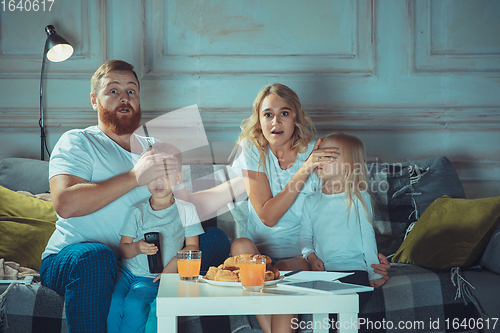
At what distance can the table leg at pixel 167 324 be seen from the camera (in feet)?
3.03

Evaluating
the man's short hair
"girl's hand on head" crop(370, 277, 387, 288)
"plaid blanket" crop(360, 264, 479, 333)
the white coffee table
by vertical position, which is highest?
the man's short hair

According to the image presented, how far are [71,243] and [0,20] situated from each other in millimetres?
1530

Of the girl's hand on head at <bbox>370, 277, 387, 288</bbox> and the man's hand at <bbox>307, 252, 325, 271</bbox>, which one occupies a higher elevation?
the man's hand at <bbox>307, 252, 325, 271</bbox>

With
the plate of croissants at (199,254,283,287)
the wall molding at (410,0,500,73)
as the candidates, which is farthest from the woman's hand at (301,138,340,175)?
the wall molding at (410,0,500,73)

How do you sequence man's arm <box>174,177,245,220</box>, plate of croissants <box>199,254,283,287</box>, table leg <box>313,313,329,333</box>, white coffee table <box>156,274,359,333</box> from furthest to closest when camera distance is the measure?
man's arm <box>174,177,245,220</box>, table leg <box>313,313,329,333</box>, plate of croissants <box>199,254,283,287</box>, white coffee table <box>156,274,359,333</box>

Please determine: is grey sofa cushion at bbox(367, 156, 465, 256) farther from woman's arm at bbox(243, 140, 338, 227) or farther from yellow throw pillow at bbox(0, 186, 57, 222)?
yellow throw pillow at bbox(0, 186, 57, 222)

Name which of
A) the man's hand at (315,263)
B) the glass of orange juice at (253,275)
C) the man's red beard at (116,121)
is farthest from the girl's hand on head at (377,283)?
the man's red beard at (116,121)

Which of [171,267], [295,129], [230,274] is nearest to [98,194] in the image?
[171,267]

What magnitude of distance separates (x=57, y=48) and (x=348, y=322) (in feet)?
6.42

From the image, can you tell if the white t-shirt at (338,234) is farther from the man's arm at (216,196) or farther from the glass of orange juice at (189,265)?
the glass of orange juice at (189,265)

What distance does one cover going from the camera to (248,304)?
2.99 ft

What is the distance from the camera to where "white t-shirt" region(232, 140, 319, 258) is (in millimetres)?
1649

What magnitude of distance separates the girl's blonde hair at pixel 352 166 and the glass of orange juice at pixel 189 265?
661 mm

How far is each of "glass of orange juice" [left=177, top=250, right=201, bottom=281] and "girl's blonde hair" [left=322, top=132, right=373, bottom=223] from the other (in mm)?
661
